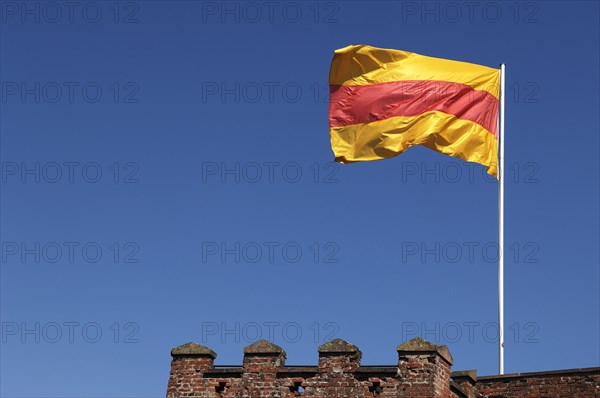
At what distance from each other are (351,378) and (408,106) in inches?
292

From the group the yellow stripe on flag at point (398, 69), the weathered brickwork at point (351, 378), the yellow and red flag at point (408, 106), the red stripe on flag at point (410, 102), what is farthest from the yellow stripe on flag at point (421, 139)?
the weathered brickwork at point (351, 378)

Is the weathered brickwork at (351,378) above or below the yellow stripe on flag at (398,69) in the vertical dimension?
below

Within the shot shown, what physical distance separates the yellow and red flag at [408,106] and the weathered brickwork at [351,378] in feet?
18.9

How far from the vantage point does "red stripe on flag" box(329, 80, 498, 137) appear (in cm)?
2612

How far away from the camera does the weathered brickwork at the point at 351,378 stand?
2119 cm

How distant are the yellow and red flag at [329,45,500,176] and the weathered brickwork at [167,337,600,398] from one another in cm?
577

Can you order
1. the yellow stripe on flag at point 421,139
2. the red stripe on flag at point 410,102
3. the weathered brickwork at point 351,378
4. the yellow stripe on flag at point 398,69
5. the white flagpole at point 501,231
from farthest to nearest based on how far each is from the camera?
1. the yellow stripe on flag at point 398,69
2. the red stripe on flag at point 410,102
3. the yellow stripe on flag at point 421,139
4. the white flagpole at point 501,231
5. the weathered brickwork at point 351,378

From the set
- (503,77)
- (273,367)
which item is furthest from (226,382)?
(503,77)

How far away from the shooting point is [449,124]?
84.9 ft

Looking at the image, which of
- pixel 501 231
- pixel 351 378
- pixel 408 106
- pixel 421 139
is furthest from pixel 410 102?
pixel 351 378

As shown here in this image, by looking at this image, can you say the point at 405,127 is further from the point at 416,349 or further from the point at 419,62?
the point at 416,349

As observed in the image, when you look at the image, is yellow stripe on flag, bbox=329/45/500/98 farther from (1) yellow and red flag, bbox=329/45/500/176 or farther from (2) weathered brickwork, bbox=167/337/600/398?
(2) weathered brickwork, bbox=167/337/600/398

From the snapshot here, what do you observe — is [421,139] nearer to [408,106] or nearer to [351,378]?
[408,106]

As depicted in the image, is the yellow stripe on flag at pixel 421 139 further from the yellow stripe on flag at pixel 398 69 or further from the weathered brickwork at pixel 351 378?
the weathered brickwork at pixel 351 378
